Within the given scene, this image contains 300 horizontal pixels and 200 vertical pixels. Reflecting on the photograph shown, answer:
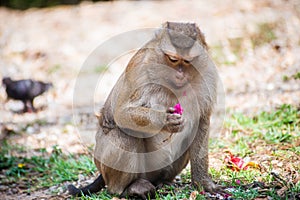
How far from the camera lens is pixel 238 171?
4637 mm

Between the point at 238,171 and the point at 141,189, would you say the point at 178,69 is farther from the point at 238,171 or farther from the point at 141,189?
the point at 238,171

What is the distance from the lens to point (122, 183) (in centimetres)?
428

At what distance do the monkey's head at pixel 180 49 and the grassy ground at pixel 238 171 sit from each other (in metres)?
1.06

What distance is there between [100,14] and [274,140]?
24.8 feet

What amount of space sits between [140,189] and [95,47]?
21.1ft

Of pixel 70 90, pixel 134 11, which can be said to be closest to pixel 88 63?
pixel 70 90

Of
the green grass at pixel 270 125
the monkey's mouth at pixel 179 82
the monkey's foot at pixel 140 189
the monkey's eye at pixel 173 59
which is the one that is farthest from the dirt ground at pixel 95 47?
the monkey's eye at pixel 173 59

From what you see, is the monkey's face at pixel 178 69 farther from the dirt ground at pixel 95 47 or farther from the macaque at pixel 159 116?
the dirt ground at pixel 95 47

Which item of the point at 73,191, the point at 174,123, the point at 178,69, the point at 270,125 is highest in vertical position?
the point at 178,69

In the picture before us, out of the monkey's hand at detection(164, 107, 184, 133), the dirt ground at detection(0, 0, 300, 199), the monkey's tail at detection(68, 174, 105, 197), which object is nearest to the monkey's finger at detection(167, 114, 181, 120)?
the monkey's hand at detection(164, 107, 184, 133)

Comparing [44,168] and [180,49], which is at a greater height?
[180,49]

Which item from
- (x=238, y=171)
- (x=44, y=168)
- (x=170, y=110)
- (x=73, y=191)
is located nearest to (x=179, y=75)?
(x=170, y=110)

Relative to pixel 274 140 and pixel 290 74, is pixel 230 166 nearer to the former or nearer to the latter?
pixel 274 140

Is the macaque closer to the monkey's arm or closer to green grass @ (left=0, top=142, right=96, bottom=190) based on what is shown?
the monkey's arm
